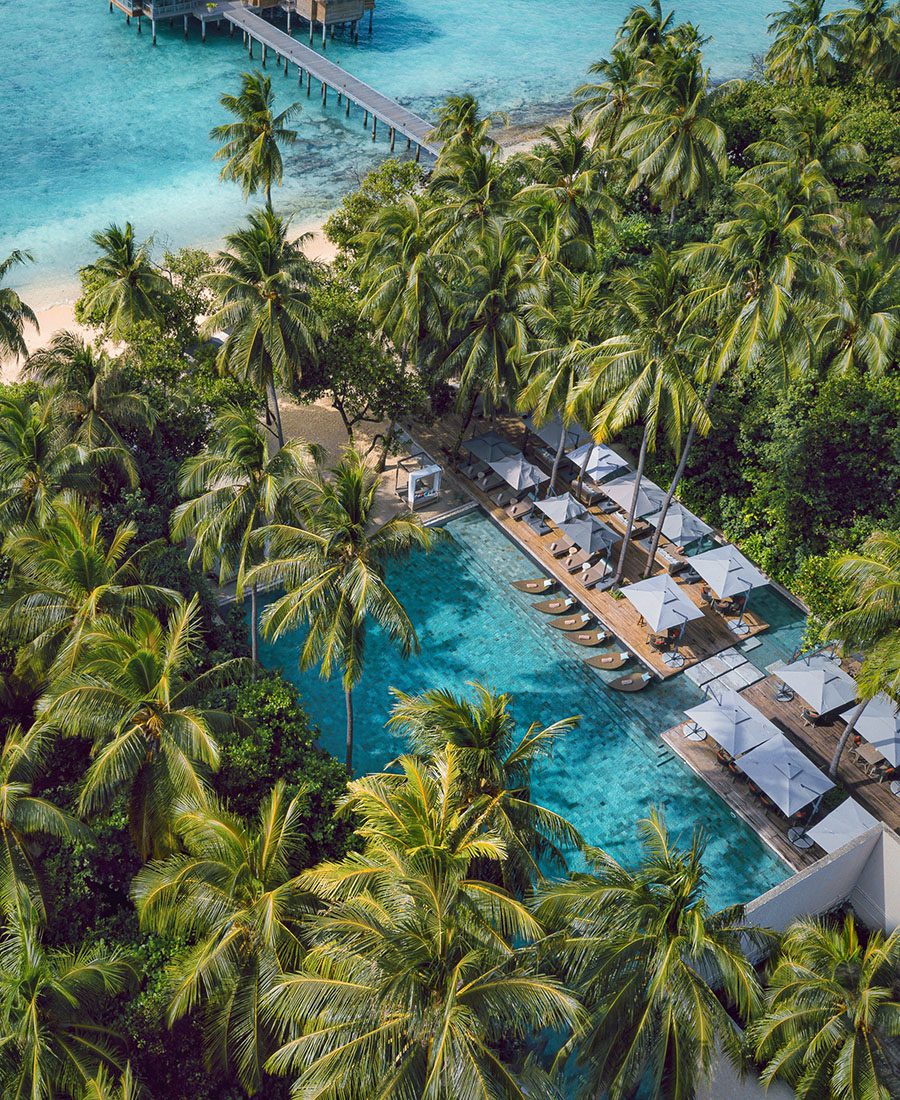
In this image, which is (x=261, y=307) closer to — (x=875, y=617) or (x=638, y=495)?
(x=638, y=495)

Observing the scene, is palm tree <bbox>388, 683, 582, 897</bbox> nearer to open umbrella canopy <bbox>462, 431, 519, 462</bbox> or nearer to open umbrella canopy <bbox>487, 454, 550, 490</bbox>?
open umbrella canopy <bbox>487, 454, 550, 490</bbox>

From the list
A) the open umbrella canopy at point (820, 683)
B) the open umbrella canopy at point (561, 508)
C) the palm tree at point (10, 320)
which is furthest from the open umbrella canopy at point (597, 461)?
the palm tree at point (10, 320)

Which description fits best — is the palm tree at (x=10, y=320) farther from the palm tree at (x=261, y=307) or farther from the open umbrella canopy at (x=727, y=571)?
the open umbrella canopy at (x=727, y=571)

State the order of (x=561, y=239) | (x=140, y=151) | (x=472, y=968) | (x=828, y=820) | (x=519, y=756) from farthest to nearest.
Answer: (x=140, y=151) < (x=561, y=239) < (x=828, y=820) < (x=519, y=756) < (x=472, y=968)

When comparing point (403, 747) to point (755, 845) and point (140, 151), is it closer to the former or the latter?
point (755, 845)

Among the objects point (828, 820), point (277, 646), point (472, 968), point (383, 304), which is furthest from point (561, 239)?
point (472, 968)

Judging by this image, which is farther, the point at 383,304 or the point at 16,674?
the point at 383,304

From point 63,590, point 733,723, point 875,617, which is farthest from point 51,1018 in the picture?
point 875,617

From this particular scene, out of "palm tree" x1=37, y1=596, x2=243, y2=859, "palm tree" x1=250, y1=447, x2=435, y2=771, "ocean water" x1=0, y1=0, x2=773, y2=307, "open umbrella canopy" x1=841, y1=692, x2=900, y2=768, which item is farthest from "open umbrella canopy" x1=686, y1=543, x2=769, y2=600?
"ocean water" x1=0, y1=0, x2=773, y2=307
